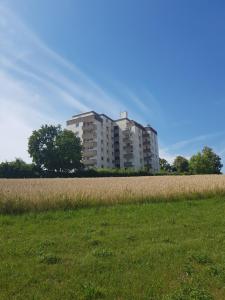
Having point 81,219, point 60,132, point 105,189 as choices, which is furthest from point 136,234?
point 60,132

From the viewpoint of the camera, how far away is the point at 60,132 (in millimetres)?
112625

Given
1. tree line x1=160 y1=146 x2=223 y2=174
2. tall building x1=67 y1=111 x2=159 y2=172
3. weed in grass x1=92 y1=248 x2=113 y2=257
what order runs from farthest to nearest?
tall building x1=67 y1=111 x2=159 y2=172 → tree line x1=160 y1=146 x2=223 y2=174 → weed in grass x1=92 y1=248 x2=113 y2=257

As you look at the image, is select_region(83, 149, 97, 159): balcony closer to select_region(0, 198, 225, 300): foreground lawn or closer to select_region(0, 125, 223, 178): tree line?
select_region(0, 125, 223, 178): tree line

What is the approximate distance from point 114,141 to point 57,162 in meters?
52.3

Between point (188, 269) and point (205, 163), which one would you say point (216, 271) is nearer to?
point (188, 269)

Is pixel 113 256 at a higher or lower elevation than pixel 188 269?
higher

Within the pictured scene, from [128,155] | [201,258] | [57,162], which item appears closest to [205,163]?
[128,155]

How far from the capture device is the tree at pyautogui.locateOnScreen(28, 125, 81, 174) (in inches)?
4048

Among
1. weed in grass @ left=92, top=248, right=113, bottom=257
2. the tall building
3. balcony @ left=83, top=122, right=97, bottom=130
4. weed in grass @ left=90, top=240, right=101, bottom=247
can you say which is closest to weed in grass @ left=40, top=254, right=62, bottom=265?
weed in grass @ left=92, top=248, right=113, bottom=257

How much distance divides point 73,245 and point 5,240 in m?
2.65

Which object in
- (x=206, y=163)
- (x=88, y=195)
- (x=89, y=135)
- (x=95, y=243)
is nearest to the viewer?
(x=95, y=243)

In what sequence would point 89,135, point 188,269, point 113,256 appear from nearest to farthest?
1. point 188,269
2. point 113,256
3. point 89,135

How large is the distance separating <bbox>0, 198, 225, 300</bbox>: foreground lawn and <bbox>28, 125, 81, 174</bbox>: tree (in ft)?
277

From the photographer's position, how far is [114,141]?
498ft
